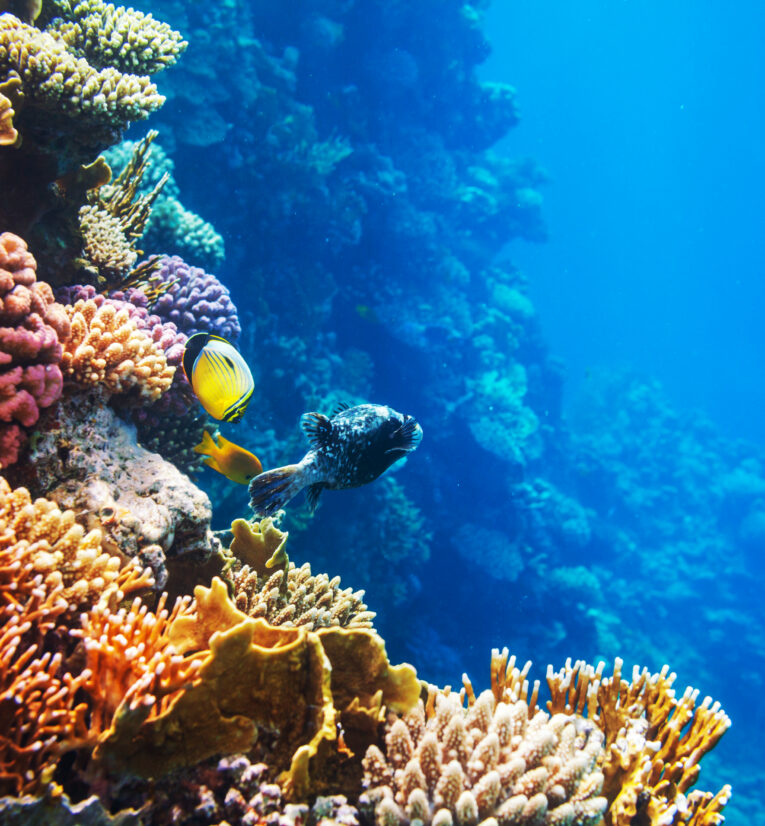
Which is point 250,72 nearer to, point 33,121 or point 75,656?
point 33,121

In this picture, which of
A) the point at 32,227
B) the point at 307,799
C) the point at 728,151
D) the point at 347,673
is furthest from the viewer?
the point at 728,151

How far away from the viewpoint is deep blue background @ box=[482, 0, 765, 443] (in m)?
55.5

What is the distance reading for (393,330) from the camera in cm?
1434

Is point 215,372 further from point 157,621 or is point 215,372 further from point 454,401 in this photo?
point 454,401

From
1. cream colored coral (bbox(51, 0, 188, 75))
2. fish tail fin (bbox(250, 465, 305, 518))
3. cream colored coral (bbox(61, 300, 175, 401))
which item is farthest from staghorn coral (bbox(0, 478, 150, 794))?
cream colored coral (bbox(51, 0, 188, 75))

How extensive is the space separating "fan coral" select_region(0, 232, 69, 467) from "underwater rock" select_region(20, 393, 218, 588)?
0.16m

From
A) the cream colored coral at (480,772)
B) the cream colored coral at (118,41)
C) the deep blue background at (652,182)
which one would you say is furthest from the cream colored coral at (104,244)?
the deep blue background at (652,182)

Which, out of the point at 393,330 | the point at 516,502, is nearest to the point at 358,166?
the point at 393,330

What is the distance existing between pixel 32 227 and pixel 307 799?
3.81 metres

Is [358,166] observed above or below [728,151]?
below

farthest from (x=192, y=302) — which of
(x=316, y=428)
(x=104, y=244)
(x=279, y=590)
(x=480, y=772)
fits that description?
(x=480, y=772)

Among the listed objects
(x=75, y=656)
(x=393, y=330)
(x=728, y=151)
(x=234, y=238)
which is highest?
(x=728, y=151)

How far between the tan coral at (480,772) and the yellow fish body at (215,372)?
1.89 metres

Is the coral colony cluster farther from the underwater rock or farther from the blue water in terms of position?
the blue water
